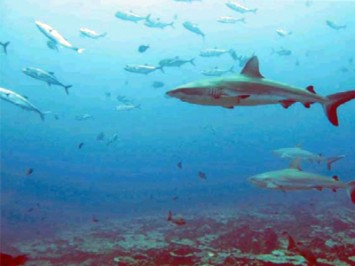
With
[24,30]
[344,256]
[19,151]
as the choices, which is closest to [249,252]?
[344,256]

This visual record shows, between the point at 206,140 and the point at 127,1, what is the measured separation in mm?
48161

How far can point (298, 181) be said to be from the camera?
22.0 feet

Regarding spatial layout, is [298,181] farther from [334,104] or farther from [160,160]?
[160,160]

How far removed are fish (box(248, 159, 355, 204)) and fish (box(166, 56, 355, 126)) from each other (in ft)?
5.50

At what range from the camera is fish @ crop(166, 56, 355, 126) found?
460 centimetres

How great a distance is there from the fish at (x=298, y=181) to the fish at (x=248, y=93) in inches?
66.0

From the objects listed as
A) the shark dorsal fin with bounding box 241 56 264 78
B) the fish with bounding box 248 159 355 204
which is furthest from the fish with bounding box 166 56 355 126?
the fish with bounding box 248 159 355 204

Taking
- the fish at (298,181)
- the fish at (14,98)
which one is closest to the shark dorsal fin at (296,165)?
the fish at (298,181)

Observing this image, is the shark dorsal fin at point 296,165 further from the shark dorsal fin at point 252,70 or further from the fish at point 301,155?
the fish at point 301,155

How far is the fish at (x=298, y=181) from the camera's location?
258 inches

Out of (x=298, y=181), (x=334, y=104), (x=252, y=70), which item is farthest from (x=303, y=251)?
(x=252, y=70)

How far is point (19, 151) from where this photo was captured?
6244cm

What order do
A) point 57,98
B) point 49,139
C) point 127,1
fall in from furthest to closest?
point 57,98 < point 49,139 < point 127,1

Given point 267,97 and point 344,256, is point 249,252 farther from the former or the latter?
point 267,97
